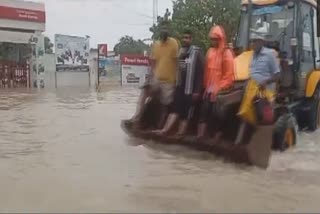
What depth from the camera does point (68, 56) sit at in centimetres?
4109

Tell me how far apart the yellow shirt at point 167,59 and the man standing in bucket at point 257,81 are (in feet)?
4.66

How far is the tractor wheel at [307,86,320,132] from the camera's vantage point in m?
12.5

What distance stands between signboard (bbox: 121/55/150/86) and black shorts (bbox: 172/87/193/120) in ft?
98.4

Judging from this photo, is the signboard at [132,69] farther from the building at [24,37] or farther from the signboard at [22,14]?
the signboard at [22,14]

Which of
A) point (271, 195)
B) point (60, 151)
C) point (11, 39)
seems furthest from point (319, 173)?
point (11, 39)

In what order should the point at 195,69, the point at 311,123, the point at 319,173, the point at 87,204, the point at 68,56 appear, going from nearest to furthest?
the point at 87,204 → the point at 319,173 → the point at 195,69 → the point at 311,123 → the point at 68,56

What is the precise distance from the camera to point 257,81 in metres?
9.02

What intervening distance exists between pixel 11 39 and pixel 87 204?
31.1m

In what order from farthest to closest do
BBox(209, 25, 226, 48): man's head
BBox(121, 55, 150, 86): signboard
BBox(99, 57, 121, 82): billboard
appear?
BBox(99, 57, 121, 82): billboard → BBox(121, 55, 150, 86): signboard → BBox(209, 25, 226, 48): man's head

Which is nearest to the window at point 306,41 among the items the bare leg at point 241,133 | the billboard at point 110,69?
the bare leg at point 241,133

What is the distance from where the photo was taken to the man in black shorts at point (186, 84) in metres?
9.58

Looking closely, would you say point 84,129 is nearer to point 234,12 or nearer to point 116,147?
point 116,147

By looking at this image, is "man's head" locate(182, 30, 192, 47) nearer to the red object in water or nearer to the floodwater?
→ the floodwater

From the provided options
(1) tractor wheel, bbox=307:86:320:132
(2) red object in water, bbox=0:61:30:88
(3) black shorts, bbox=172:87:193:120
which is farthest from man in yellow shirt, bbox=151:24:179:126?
(2) red object in water, bbox=0:61:30:88
